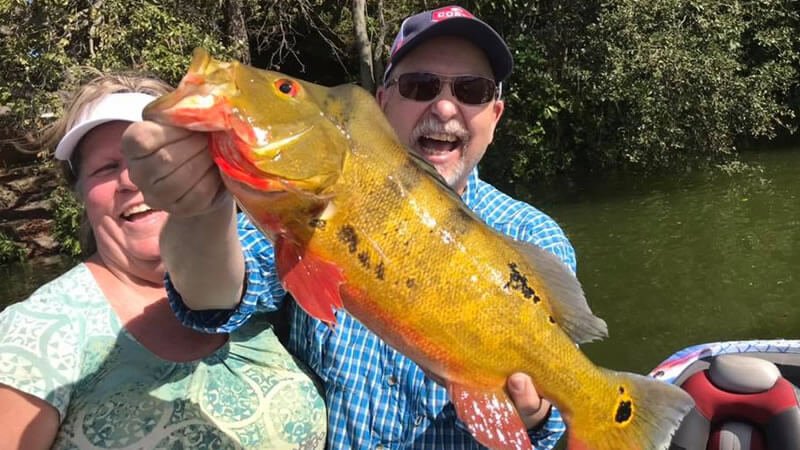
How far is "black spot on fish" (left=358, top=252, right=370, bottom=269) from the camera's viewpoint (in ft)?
6.17

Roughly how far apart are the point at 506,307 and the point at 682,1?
17985 mm

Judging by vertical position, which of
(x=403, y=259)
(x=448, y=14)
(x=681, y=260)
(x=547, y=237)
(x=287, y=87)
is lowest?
(x=681, y=260)

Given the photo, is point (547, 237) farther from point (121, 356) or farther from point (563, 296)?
point (121, 356)

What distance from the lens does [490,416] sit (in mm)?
2137

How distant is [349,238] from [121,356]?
44.3 inches

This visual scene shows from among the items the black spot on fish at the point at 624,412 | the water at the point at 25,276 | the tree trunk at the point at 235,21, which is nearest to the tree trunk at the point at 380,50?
the tree trunk at the point at 235,21

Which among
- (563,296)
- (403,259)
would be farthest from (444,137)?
(403,259)

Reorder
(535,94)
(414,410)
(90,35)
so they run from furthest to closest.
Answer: (535,94) < (90,35) < (414,410)

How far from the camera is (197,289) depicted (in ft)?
7.22

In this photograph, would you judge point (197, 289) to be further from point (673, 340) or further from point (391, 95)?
point (673, 340)

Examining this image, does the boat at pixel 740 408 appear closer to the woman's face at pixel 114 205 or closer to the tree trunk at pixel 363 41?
the woman's face at pixel 114 205

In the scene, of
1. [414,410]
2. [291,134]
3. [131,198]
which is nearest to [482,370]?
[414,410]

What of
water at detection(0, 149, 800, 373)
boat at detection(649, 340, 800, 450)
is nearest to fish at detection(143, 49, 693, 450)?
boat at detection(649, 340, 800, 450)

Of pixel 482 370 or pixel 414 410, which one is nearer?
pixel 482 370
